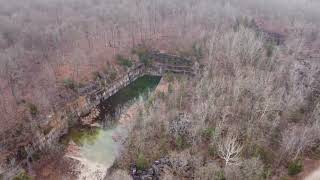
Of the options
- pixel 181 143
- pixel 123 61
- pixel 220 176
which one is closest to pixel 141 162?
pixel 181 143

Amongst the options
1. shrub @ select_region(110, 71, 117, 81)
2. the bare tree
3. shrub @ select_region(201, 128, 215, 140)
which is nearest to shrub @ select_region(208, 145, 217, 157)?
the bare tree

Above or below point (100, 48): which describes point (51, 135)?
below

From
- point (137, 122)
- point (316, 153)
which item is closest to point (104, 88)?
point (137, 122)

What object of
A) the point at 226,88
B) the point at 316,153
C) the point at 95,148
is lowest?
the point at 95,148

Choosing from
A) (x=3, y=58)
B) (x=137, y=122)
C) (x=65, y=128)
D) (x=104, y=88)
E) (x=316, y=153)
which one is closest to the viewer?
(x=316, y=153)

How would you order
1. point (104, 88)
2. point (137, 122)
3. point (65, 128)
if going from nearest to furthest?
point (137, 122), point (65, 128), point (104, 88)

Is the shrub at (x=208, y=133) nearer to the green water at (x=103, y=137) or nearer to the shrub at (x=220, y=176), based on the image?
the shrub at (x=220, y=176)

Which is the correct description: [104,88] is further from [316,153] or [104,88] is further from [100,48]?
[316,153]
